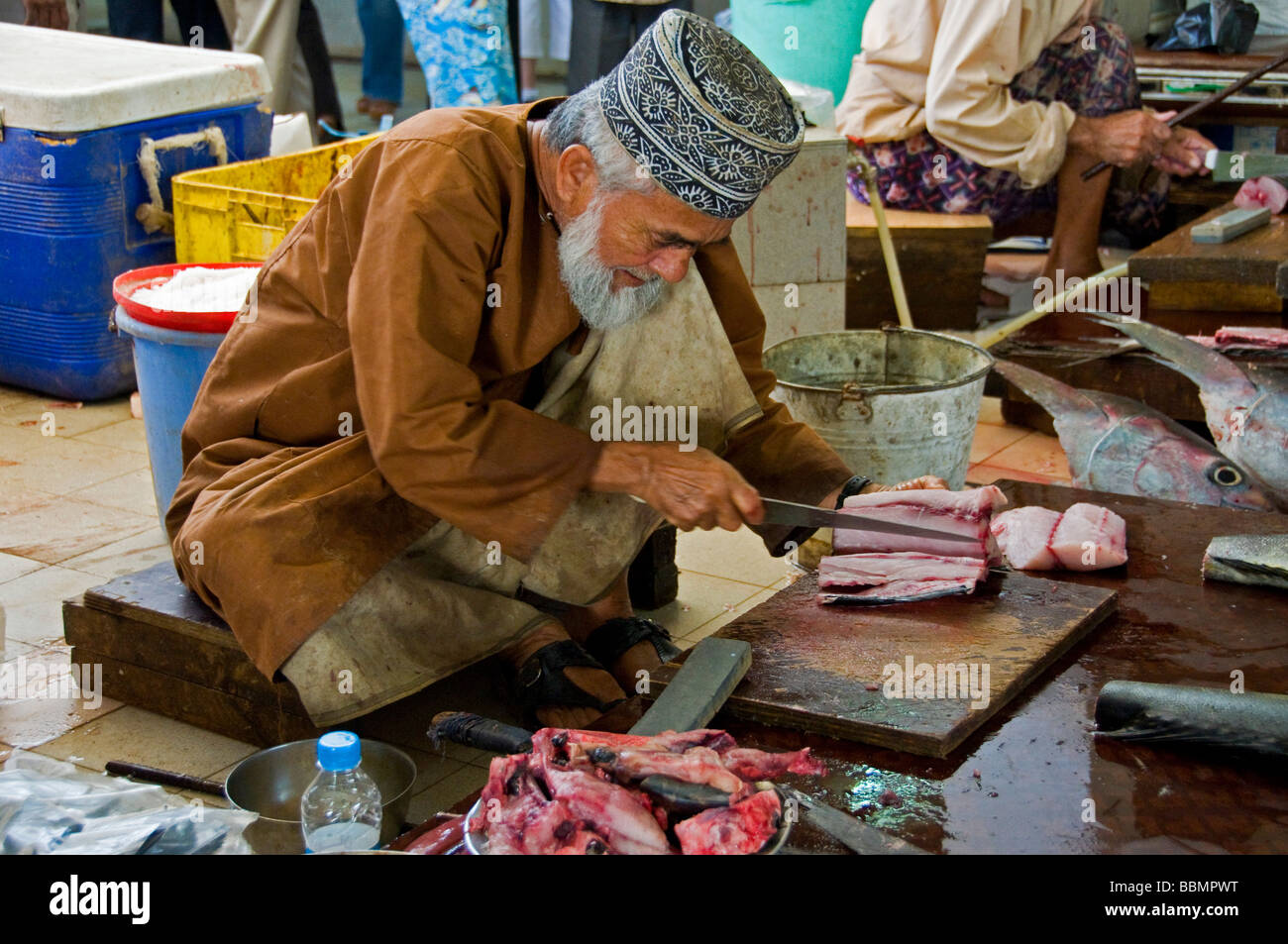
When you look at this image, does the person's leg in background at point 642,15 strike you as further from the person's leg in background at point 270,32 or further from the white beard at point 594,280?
the white beard at point 594,280

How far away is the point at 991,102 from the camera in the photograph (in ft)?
19.1

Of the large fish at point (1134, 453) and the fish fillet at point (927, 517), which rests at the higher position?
the fish fillet at point (927, 517)

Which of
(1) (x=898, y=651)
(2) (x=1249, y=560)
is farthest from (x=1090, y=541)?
(1) (x=898, y=651)

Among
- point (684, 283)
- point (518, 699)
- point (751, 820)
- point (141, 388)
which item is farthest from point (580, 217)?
point (141, 388)

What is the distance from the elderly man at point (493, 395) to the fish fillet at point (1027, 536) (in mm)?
354

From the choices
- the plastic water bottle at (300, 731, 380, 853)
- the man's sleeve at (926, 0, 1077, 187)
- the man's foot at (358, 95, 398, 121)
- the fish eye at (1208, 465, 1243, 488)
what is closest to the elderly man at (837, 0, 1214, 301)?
the man's sleeve at (926, 0, 1077, 187)

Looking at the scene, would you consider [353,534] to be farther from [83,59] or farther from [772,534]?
[83,59]

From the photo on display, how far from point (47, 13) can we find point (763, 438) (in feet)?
23.6

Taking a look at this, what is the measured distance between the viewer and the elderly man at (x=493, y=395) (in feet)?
9.25

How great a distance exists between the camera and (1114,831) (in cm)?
210

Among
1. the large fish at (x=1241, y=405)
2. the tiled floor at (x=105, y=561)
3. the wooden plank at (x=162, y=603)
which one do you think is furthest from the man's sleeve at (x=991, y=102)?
the wooden plank at (x=162, y=603)

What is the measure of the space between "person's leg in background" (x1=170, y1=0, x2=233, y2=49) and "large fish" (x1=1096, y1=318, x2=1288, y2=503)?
678 centimetres

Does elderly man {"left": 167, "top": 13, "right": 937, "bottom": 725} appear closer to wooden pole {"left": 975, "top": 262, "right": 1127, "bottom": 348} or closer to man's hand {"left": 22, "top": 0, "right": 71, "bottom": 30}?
wooden pole {"left": 975, "top": 262, "right": 1127, "bottom": 348}

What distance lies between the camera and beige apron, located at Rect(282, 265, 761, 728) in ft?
10.2
